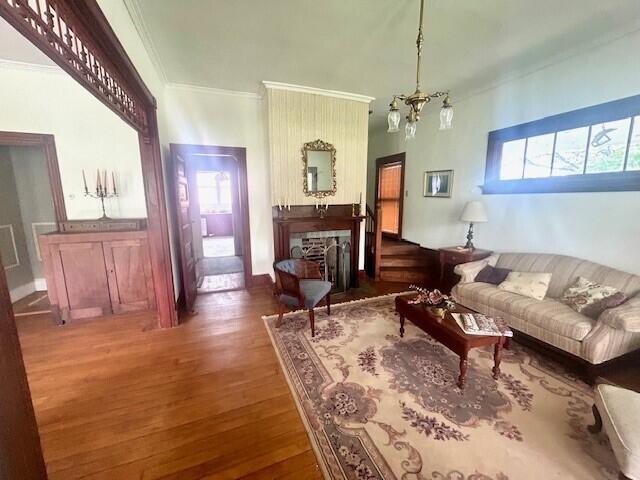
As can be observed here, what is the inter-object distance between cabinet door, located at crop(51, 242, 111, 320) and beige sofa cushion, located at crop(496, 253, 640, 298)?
4864 millimetres

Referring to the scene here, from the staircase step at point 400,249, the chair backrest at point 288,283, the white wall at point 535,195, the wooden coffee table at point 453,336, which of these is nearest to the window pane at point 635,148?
the white wall at point 535,195

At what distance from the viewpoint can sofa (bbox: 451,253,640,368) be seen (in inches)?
81.0

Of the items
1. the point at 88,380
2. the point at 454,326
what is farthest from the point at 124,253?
the point at 454,326

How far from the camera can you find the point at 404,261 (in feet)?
15.2

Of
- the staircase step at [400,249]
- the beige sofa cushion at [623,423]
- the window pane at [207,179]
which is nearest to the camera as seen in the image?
the beige sofa cushion at [623,423]

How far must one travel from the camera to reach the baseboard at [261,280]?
427 centimetres

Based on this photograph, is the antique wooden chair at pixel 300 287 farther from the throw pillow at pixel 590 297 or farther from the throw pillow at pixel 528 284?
the throw pillow at pixel 590 297

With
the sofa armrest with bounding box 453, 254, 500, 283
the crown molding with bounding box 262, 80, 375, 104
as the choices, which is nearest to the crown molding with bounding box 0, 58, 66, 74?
the crown molding with bounding box 262, 80, 375, 104

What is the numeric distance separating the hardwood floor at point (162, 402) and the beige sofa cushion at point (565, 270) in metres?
2.96

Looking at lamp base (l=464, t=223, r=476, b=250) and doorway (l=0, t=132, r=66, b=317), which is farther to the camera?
lamp base (l=464, t=223, r=476, b=250)

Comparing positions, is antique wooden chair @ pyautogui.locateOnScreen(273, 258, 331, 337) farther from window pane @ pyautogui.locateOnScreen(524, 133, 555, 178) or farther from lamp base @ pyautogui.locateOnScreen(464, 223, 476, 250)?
window pane @ pyautogui.locateOnScreen(524, 133, 555, 178)

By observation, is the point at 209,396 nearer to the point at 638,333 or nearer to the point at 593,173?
the point at 638,333

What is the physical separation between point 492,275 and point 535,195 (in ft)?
3.64

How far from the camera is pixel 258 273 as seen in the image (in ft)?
14.2
